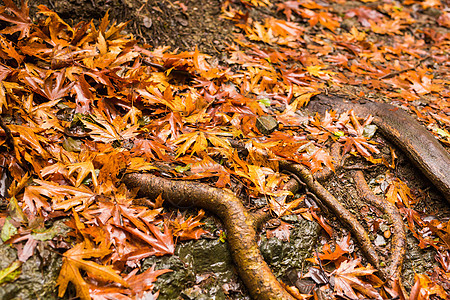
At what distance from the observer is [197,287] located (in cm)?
212

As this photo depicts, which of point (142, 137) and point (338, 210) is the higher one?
point (142, 137)

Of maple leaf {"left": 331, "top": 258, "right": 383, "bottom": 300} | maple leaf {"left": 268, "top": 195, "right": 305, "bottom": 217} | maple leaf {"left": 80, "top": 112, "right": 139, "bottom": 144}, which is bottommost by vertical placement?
maple leaf {"left": 331, "top": 258, "right": 383, "bottom": 300}

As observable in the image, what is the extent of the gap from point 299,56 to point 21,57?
10.1 feet

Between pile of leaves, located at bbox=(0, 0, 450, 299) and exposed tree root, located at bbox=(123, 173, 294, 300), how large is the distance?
9 centimetres

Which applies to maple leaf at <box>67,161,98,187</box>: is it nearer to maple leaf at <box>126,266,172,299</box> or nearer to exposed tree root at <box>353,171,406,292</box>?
maple leaf at <box>126,266,172,299</box>

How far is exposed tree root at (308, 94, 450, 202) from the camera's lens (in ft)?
8.93

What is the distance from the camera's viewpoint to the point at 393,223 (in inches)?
102

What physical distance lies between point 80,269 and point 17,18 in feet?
7.45

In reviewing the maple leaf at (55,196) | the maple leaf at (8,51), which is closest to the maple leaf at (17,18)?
the maple leaf at (8,51)

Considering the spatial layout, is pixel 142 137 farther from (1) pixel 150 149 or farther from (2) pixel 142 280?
(2) pixel 142 280

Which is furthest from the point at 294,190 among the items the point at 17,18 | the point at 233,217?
the point at 17,18

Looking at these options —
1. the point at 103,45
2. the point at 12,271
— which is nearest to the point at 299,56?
the point at 103,45

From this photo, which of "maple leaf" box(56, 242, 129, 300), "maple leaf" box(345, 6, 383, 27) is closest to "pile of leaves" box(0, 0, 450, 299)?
"maple leaf" box(56, 242, 129, 300)

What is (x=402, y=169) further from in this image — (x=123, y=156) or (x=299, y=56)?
(x=123, y=156)
